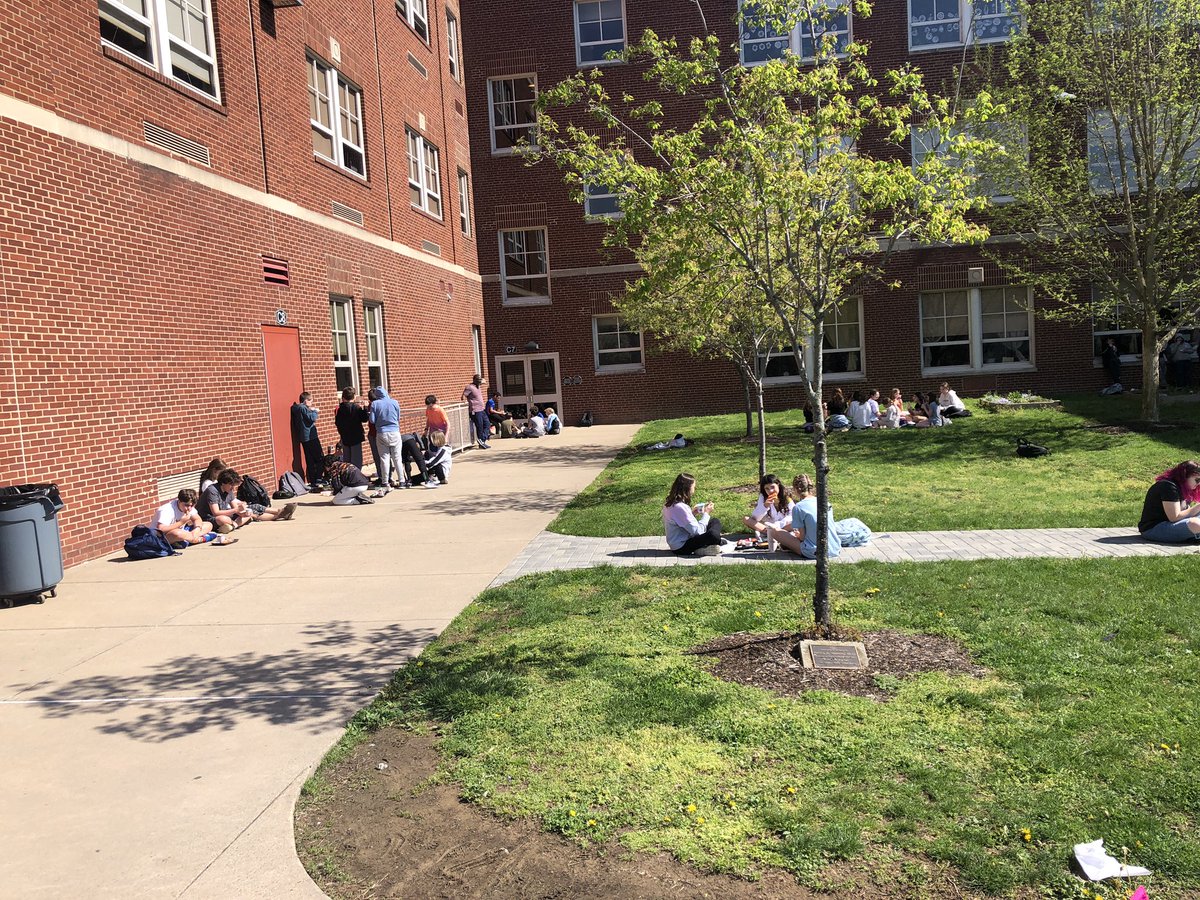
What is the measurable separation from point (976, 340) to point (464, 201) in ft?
50.0

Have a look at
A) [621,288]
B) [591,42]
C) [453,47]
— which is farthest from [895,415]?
[453,47]

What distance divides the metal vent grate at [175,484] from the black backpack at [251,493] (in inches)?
29.8

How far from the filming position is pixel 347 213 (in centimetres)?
1681

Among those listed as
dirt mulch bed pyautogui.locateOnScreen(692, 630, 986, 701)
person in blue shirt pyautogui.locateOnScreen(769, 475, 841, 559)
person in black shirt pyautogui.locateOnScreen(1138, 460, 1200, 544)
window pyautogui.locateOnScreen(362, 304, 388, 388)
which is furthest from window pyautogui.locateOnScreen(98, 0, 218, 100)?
person in black shirt pyautogui.locateOnScreen(1138, 460, 1200, 544)

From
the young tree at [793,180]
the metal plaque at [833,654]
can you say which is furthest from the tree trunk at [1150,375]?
the metal plaque at [833,654]

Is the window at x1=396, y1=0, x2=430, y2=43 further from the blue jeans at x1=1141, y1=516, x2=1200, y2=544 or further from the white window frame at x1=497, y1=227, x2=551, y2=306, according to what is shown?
the blue jeans at x1=1141, y1=516, x2=1200, y2=544

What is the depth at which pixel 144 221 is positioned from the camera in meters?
10.9

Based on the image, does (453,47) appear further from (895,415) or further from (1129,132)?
(1129,132)

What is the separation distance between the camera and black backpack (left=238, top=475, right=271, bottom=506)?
1257 cm

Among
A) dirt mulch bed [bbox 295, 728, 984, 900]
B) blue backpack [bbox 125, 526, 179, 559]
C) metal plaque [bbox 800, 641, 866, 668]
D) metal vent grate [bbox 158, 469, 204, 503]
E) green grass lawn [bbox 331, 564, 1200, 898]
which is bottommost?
dirt mulch bed [bbox 295, 728, 984, 900]

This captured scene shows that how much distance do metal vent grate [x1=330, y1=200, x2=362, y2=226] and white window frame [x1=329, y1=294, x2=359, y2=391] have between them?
1.48m

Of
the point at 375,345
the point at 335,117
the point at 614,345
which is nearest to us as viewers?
the point at 335,117

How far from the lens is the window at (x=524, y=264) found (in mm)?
27453

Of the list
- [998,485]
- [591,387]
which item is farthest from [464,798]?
[591,387]
